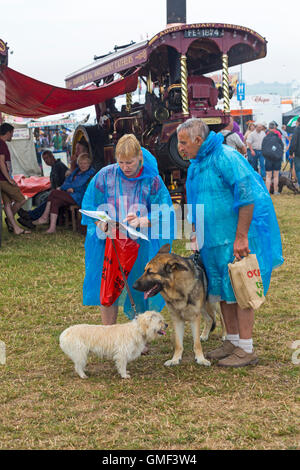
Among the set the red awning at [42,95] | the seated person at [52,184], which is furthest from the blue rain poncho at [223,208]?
the seated person at [52,184]

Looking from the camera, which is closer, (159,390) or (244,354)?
(159,390)

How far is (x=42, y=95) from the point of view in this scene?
316 inches

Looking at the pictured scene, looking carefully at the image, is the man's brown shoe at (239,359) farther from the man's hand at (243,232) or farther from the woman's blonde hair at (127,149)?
the woman's blonde hair at (127,149)

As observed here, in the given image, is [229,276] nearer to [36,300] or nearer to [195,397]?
[195,397]

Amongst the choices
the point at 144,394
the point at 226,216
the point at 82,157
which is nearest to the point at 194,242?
the point at 226,216

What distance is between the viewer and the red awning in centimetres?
745

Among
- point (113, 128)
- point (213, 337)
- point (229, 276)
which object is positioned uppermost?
point (113, 128)

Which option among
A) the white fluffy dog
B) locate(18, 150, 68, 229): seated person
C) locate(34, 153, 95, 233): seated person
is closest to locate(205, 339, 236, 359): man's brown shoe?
the white fluffy dog

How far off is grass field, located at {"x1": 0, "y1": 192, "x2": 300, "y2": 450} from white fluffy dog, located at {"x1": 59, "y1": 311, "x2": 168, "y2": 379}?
17 centimetres

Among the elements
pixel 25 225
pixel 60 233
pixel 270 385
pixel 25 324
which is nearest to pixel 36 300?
pixel 25 324

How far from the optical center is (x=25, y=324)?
16.8ft

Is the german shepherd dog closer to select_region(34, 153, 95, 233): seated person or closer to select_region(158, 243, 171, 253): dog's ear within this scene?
select_region(158, 243, 171, 253): dog's ear

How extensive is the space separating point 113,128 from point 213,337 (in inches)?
278

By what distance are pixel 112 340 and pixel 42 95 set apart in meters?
5.29
